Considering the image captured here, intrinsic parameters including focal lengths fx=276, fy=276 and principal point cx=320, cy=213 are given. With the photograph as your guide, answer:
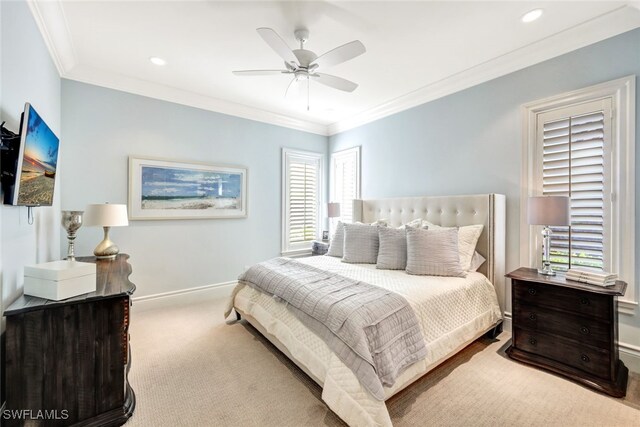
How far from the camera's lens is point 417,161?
377cm

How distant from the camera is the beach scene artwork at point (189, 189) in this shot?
138 inches

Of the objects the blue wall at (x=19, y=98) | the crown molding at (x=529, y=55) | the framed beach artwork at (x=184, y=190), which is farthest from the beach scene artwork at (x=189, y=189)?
the crown molding at (x=529, y=55)

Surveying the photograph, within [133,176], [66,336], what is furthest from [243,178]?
[66,336]

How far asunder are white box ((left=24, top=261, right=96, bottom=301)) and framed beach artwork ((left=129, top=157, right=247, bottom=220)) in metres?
1.88

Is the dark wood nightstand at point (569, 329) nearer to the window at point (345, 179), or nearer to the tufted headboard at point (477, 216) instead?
the tufted headboard at point (477, 216)

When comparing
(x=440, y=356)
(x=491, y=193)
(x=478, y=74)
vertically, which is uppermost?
(x=478, y=74)

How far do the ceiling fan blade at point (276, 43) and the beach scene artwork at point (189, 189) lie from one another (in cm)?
221

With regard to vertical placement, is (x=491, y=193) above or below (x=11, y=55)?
below

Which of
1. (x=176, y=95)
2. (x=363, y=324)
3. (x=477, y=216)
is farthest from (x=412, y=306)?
(x=176, y=95)

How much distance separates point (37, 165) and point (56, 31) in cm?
133

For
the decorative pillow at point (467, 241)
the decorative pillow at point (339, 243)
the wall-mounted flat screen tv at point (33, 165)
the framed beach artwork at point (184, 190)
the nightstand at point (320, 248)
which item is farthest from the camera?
the nightstand at point (320, 248)

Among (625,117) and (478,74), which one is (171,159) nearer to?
(478,74)

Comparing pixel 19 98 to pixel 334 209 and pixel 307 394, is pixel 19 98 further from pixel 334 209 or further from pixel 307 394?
pixel 334 209

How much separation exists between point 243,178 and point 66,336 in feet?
9.68
